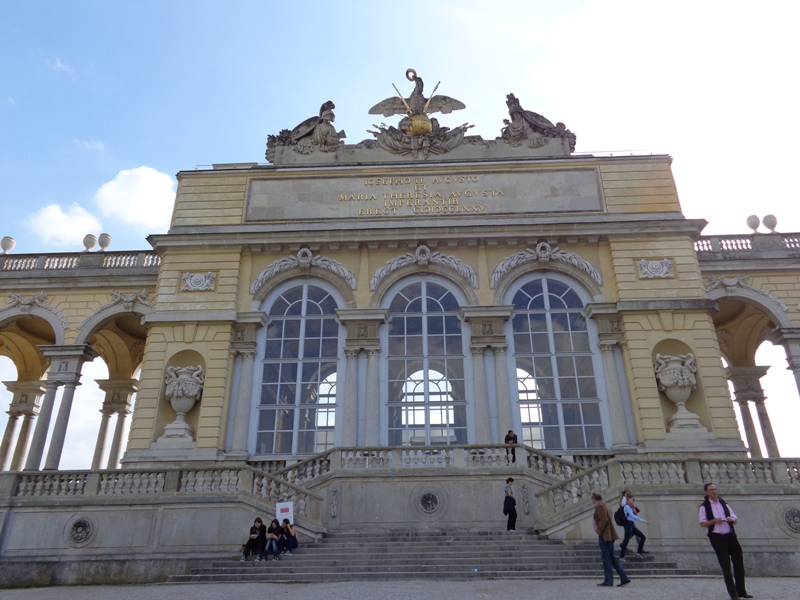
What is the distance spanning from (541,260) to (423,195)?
15.1 feet

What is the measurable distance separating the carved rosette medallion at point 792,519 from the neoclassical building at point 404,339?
28cm

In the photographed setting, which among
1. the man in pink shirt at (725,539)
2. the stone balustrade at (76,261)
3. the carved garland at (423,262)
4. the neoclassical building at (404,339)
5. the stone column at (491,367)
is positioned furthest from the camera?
the stone balustrade at (76,261)

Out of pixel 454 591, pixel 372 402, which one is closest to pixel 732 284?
pixel 372 402

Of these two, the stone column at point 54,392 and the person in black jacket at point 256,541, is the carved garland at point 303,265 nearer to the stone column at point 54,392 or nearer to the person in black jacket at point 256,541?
the stone column at point 54,392

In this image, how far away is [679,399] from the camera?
18484 mm

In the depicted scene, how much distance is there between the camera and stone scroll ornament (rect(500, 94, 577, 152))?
76.6ft

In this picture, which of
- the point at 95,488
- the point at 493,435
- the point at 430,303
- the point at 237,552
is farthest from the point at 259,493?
the point at 430,303

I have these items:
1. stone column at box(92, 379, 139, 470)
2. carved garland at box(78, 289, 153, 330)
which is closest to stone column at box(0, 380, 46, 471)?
stone column at box(92, 379, 139, 470)

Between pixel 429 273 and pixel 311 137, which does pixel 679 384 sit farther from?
pixel 311 137

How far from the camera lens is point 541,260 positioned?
816 inches

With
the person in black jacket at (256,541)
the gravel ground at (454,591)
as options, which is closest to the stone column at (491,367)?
the person in black jacket at (256,541)

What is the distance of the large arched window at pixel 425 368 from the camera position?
1897cm

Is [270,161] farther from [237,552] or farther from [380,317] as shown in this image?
[237,552]

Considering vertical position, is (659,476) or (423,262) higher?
(423,262)
